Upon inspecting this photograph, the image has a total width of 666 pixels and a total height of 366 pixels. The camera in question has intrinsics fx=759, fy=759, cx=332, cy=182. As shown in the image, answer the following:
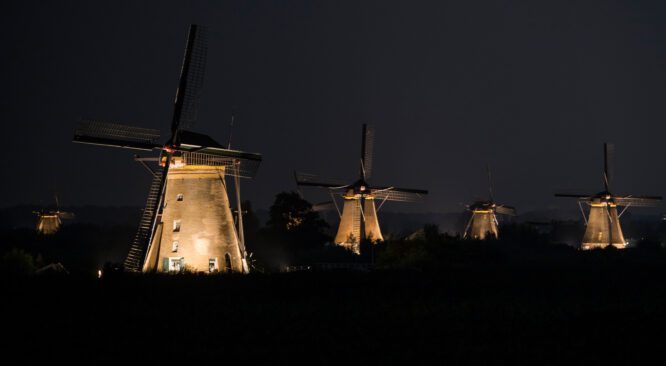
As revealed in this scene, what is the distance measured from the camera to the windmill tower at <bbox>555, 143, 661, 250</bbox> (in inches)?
3622

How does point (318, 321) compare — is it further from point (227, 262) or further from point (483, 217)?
point (483, 217)

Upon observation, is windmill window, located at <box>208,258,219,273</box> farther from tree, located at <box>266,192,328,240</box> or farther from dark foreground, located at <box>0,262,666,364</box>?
tree, located at <box>266,192,328,240</box>

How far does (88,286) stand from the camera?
35562 mm

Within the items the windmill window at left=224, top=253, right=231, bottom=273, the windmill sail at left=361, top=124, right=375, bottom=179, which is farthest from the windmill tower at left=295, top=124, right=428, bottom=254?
the windmill window at left=224, top=253, right=231, bottom=273

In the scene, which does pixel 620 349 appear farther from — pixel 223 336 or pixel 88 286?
pixel 88 286

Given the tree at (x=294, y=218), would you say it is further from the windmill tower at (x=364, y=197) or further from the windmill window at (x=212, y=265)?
the windmill window at (x=212, y=265)

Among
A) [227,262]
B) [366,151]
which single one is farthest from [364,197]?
[227,262]

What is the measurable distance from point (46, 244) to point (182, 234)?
2166 inches

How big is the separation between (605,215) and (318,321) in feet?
234

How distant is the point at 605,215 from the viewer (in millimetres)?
92562

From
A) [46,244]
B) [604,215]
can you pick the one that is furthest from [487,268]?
[46,244]

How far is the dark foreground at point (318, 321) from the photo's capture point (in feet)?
79.9

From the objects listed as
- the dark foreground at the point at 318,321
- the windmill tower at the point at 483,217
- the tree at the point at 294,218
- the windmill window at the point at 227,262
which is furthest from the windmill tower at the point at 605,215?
the windmill window at the point at 227,262

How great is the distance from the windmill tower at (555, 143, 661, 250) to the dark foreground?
49391 mm
